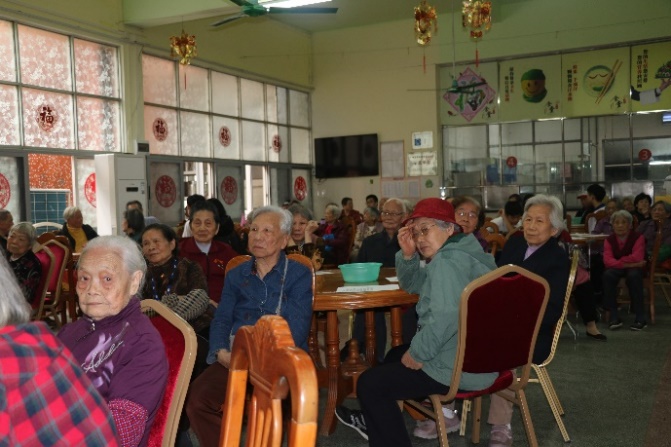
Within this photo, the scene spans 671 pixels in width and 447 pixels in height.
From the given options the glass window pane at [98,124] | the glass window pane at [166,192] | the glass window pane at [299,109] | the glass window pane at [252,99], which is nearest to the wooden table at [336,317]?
the glass window pane at [98,124]

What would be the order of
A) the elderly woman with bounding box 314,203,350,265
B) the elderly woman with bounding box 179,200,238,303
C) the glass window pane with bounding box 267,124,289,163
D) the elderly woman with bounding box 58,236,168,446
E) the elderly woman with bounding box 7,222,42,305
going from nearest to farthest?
the elderly woman with bounding box 58,236,168,446, the elderly woman with bounding box 179,200,238,303, the elderly woman with bounding box 7,222,42,305, the elderly woman with bounding box 314,203,350,265, the glass window pane with bounding box 267,124,289,163

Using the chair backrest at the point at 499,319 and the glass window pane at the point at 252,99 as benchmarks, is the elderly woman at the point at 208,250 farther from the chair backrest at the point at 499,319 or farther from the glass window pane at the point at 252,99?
the glass window pane at the point at 252,99

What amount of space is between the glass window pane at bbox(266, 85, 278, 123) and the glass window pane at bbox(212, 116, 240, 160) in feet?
3.50

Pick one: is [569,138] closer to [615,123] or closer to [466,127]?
[615,123]

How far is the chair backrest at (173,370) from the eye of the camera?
1.67 metres

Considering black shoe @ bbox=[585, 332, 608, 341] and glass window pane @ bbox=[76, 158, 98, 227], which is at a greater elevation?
glass window pane @ bbox=[76, 158, 98, 227]

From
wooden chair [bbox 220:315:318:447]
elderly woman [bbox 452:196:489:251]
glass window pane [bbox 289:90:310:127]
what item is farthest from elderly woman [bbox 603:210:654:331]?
glass window pane [bbox 289:90:310:127]

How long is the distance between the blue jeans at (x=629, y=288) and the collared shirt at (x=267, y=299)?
417 cm

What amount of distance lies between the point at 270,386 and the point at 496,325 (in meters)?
1.70

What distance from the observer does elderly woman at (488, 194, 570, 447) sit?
3.25m

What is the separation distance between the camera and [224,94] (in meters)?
12.6

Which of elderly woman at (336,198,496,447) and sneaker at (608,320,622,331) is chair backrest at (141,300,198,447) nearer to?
elderly woman at (336,198,496,447)

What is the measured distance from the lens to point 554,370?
468 centimetres

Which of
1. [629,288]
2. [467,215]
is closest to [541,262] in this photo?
[467,215]
